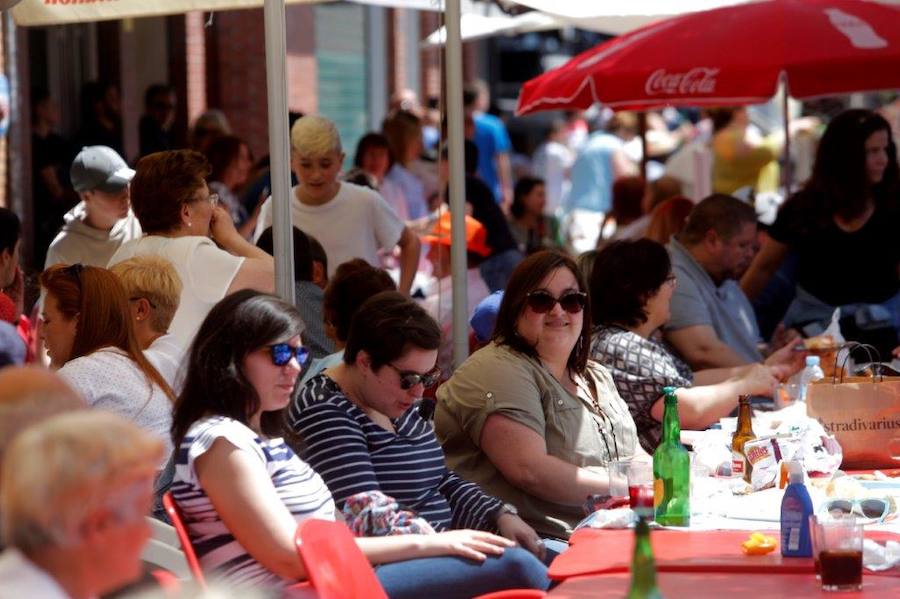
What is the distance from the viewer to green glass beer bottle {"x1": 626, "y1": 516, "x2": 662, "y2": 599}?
9.17 ft

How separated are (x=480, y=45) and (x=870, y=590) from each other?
67.5ft

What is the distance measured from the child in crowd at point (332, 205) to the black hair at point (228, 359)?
3.58m

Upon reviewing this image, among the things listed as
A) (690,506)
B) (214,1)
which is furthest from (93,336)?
(214,1)

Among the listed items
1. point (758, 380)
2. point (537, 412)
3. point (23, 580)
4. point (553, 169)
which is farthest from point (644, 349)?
point (553, 169)

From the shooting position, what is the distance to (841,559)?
3.52m

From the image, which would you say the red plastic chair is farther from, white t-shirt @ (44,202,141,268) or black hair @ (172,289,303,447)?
white t-shirt @ (44,202,141,268)

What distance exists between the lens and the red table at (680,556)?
3756 millimetres

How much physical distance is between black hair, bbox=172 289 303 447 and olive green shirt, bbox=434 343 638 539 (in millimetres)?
1147

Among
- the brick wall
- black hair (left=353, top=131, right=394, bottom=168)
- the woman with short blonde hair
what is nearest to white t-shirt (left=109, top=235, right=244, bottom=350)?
the woman with short blonde hair

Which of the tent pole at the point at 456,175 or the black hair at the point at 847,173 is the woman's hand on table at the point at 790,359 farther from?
the black hair at the point at 847,173

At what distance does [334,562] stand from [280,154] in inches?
70.5

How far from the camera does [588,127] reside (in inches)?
870

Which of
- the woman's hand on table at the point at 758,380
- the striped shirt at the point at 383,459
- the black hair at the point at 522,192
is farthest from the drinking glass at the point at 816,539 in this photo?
the black hair at the point at 522,192

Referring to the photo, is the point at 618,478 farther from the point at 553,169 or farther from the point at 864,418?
the point at 553,169
